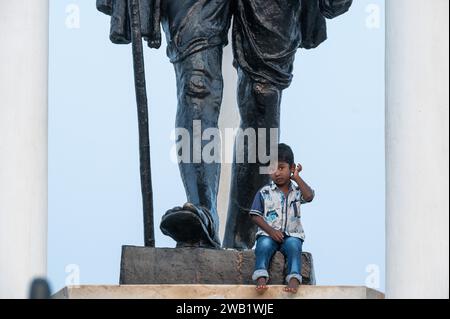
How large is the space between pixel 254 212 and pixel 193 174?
0.65 m

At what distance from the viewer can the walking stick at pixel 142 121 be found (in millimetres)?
10656

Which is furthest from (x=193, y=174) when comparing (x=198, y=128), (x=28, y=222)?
(x=28, y=222)

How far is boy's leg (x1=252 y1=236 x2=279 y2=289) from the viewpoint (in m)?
10.1

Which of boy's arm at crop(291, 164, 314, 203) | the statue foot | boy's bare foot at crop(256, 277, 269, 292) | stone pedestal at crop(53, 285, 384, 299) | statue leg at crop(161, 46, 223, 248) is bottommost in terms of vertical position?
stone pedestal at crop(53, 285, 384, 299)

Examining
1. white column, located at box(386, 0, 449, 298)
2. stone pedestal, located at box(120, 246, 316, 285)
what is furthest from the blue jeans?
white column, located at box(386, 0, 449, 298)

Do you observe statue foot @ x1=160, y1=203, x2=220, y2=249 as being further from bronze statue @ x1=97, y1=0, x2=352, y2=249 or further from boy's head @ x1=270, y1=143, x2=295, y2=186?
boy's head @ x1=270, y1=143, x2=295, y2=186

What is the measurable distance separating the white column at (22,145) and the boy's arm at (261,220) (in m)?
0.97

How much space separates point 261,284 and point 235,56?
160cm

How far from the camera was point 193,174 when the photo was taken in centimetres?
1089

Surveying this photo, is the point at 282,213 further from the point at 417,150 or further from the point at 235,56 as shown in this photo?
the point at 235,56

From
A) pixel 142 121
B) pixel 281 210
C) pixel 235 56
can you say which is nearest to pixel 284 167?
pixel 281 210

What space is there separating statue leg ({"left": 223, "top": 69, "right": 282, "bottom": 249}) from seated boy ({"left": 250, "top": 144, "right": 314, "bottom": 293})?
865 mm
